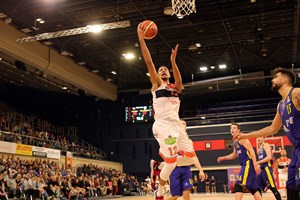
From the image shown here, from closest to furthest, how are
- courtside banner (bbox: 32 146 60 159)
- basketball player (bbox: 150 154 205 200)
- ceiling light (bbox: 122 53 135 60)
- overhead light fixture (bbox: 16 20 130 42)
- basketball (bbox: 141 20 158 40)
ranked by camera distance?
1. basketball (bbox: 141 20 158 40)
2. basketball player (bbox: 150 154 205 200)
3. overhead light fixture (bbox: 16 20 130 42)
4. courtside banner (bbox: 32 146 60 159)
5. ceiling light (bbox: 122 53 135 60)

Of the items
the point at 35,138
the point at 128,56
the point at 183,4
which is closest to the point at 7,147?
the point at 35,138

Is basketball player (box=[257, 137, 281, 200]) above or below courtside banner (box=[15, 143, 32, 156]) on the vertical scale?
below

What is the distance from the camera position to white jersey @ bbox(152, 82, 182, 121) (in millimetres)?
4570

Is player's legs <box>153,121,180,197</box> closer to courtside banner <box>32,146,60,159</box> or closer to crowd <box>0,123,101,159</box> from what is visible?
crowd <box>0,123,101,159</box>

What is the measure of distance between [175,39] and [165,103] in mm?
14099

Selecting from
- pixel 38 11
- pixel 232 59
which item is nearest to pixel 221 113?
pixel 232 59

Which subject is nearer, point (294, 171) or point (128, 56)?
point (294, 171)

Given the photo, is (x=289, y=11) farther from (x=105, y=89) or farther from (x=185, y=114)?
(x=105, y=89)

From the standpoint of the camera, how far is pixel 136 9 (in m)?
14.9

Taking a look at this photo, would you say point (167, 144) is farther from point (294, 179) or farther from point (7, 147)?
point (7, 147)

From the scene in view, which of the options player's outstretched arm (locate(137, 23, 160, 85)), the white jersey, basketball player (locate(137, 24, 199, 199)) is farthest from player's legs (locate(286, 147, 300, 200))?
player's outstretched arm (locate(137, 23, 160, 85))

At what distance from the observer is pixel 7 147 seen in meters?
15.9

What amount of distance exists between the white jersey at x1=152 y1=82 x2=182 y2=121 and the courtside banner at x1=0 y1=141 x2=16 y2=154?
12.9 m

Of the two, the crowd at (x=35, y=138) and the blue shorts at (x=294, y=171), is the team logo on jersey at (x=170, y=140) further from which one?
the crowd at (x=35, y=138)
